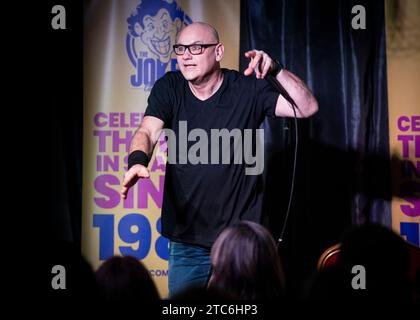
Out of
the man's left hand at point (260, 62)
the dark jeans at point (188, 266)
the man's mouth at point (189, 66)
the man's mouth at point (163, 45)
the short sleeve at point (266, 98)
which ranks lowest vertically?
the dark jeans at point (188, 266)

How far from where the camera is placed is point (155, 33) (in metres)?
3.85

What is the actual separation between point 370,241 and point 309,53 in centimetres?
241

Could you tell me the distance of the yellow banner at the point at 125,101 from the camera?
12.6ft

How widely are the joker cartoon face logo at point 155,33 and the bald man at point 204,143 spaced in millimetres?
995

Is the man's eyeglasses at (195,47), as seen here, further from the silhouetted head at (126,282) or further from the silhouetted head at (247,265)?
the silhouetted head at (126,282)

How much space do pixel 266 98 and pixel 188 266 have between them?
0.93 metres

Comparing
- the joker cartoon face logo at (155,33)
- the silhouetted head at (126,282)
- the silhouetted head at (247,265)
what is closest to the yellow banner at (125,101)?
the joker cartoon face logo at (155,33)

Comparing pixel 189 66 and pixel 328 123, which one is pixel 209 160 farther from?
pixel 328 123

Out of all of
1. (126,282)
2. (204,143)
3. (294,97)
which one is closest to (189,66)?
(204,143)

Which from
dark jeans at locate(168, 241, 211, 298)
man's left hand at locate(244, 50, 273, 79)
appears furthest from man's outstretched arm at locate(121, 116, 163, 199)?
man's left hand at locate(244, 50, 273, 79)

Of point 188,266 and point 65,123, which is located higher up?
point 65,123

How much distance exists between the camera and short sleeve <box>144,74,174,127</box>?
2.84 m

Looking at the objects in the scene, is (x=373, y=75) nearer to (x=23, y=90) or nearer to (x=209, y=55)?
(x=209, y=55)

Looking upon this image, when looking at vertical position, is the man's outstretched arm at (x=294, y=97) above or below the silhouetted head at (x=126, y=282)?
above
